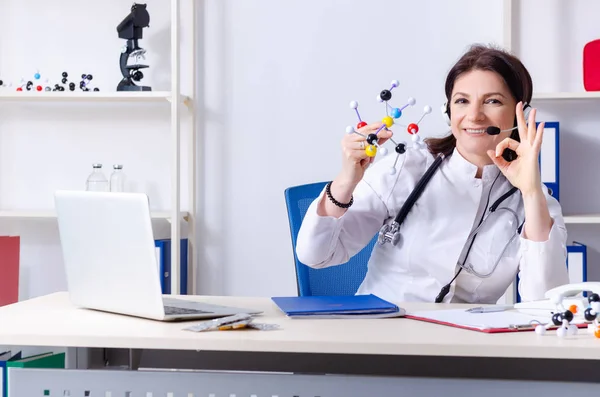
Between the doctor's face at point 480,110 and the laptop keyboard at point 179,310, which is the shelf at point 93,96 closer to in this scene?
the doctor's face at point 480,110

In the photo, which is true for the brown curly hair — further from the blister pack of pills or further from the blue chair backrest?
the blister pack of pills

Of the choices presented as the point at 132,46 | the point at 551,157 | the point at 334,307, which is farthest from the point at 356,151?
the point at 132,46

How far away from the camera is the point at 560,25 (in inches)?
118

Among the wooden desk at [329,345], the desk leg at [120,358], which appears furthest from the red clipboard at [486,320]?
the desk leg at [120,358]

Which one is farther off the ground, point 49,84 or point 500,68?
point 49,84

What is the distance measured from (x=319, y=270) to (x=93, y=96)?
1412 millimetres

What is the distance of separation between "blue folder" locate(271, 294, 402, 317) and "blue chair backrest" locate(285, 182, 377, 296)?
468 millimetres

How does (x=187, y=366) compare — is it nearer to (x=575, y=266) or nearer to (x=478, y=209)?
(x=478, y=209)

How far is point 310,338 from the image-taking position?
114 cm

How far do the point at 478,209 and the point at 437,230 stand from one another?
12cm

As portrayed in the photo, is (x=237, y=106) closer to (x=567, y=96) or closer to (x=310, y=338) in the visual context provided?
(x=567, y=96)

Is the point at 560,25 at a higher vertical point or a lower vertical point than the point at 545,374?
higher

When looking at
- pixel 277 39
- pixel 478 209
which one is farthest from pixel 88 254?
pixel 277 39

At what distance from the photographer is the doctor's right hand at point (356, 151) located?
1482 millimetres
